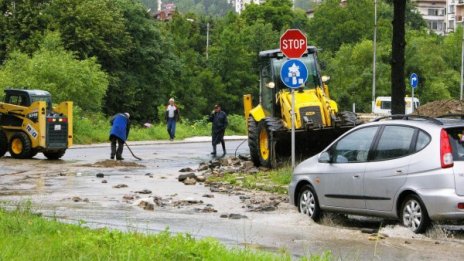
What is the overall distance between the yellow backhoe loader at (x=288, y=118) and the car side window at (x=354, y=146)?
8.50 m

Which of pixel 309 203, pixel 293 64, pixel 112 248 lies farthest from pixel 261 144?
pixel 112 248

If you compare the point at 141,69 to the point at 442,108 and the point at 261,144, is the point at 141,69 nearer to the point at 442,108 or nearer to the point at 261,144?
the point at 261,144

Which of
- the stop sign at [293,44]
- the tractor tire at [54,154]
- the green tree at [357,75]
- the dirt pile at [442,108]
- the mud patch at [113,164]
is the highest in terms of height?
the green tree at [357,75]

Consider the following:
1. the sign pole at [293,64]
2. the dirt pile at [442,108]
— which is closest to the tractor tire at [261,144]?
the dirt pile at [442,108]

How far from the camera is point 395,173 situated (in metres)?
11.6

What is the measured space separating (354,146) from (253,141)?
415 inches

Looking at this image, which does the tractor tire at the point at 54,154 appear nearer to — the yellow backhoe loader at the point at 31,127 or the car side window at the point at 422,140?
the yellow backhoe loader at the point at 31,127

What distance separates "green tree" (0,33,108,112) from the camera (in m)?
42.1

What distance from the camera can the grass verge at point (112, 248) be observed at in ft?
25.7

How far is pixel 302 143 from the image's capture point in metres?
21.7

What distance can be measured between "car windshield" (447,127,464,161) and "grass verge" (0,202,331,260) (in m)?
3.60

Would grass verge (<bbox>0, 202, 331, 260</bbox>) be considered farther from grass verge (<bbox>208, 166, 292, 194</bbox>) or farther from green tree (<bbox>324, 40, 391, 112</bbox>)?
green tree (<bbox>324, 40, 391, 112</bbox>)

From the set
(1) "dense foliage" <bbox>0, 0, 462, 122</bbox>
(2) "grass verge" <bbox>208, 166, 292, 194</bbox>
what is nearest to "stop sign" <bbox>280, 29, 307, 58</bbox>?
(2) "grass verge" <bbox>208, 166, 292, 194</bbox>

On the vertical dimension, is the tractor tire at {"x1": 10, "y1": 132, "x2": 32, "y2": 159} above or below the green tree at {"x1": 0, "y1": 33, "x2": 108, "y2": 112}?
below
